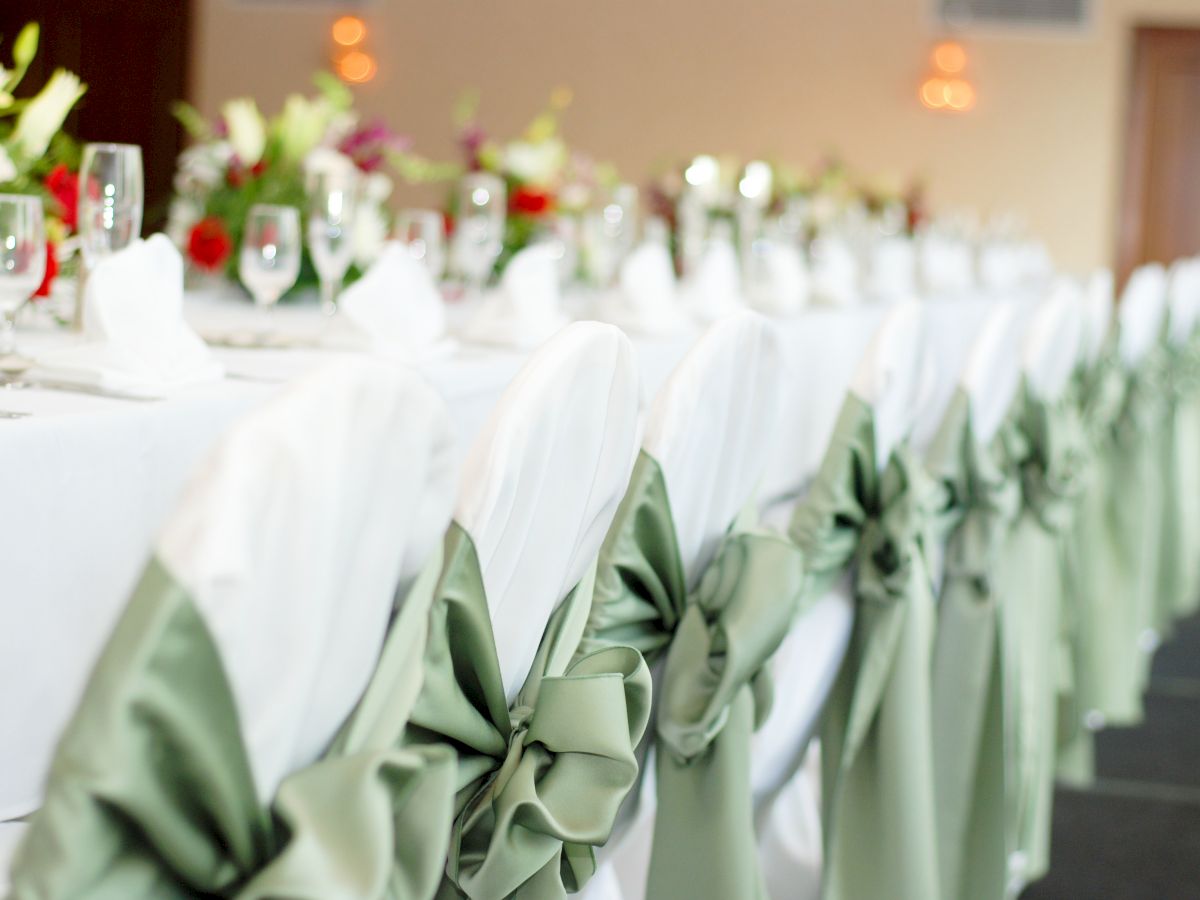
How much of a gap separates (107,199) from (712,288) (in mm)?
1459

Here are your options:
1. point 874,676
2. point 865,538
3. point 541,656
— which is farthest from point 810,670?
point 541,656

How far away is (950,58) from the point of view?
358 inches

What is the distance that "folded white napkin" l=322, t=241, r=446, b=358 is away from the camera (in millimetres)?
1922

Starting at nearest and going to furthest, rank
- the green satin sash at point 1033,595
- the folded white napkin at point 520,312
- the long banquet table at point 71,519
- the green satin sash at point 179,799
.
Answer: the green satin sash at point 179,799 → the long banquet table at point 71,519 → the folded white napkin at point 520,312 → the green satin sash at point 1033,595

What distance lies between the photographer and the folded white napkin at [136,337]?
4.71 ft

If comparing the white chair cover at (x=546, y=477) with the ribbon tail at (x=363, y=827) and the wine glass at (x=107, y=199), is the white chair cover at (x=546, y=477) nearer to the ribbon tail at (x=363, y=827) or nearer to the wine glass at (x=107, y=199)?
the ribbon tail at (x=363, y=827)

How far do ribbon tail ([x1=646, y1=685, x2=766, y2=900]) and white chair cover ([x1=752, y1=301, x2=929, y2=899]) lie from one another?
0.19m

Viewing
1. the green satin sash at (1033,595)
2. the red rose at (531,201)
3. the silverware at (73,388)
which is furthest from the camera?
the red rose at (531,201)

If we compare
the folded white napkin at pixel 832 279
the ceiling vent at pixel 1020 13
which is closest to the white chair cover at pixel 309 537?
the folded white napkin at pixel 832 279

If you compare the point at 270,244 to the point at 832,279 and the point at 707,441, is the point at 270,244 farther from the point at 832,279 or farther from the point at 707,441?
the point at 832,279

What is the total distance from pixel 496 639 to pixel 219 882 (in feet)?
1.14

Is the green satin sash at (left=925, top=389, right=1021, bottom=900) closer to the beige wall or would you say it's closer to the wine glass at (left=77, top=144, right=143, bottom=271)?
the wine glass at (left=77, top=144, right=143, bottom=271)

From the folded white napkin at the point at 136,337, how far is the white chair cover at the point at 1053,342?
4.45 ft

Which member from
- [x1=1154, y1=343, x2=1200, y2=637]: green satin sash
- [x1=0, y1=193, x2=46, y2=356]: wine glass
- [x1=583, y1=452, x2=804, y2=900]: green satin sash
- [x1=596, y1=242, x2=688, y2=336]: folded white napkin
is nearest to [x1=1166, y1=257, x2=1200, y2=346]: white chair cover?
[x1=1154, y1=343, x2=1200, y2=637]: green satin sash
